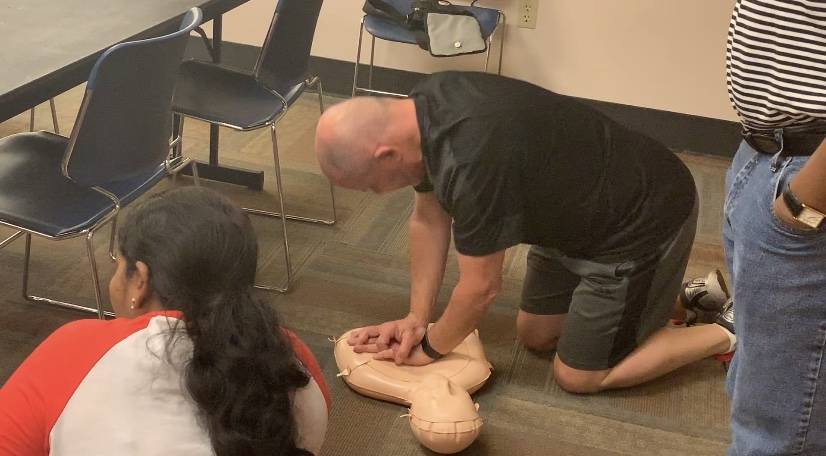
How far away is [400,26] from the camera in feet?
11.1

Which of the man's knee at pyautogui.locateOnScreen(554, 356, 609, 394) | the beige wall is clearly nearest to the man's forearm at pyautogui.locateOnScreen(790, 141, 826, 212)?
the man's knee at pyautogui.locateOnScreen(554, 356, 609, 394)

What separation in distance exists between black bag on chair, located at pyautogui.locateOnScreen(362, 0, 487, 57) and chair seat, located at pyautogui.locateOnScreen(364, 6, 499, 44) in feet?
0.09

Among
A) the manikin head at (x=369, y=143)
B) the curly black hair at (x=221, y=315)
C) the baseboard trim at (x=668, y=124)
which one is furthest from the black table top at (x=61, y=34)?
the baseboard trim at (x=668, y=124)

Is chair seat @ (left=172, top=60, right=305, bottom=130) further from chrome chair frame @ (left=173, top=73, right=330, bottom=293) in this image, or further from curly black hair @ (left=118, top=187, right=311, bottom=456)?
curly black hair @ (left=118, top=187, right=311, bottom=456)

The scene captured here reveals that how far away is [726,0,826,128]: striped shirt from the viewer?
1.02m

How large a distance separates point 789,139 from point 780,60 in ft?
0.34

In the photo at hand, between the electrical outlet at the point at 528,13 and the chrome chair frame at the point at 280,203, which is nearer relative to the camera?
the chrome chair frame at the point at 280,203

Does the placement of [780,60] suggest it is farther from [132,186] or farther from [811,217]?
[132,186]

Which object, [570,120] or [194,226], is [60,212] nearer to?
[194,226]

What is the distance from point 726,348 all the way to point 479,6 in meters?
1.98

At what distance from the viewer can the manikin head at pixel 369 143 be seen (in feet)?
5.49

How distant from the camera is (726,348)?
2.12 metres

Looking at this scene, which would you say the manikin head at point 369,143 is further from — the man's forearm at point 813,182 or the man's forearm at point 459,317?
the man's forearm at point 813,182

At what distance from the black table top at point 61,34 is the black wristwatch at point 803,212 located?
1368mm
